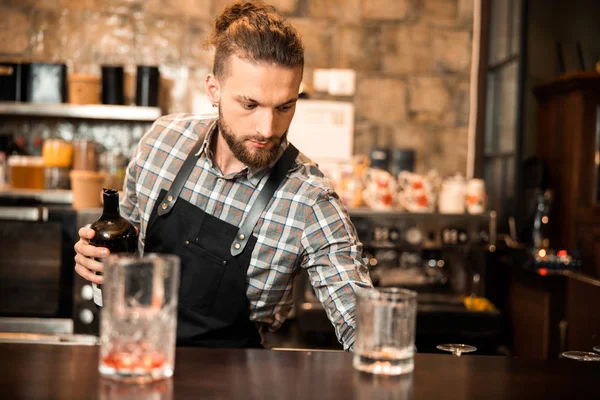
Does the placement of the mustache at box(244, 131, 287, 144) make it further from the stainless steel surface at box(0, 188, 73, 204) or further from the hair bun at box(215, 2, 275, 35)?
the stainless steel surface at box(0, 188, 73, 204)

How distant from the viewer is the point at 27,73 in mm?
3959

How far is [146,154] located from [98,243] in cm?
55

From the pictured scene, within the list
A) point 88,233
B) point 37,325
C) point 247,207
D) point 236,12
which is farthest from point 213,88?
point 37,325

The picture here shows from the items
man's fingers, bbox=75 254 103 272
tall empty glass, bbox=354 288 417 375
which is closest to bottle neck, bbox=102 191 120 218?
man's fingers, bbox=75 254 103 272

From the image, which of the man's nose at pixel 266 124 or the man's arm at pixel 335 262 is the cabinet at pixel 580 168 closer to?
the man's arm at pixel 335 262

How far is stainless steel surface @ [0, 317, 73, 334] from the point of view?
3686 mm

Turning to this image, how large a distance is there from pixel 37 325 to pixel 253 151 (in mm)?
2347

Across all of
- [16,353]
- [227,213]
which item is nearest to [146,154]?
[227,213]

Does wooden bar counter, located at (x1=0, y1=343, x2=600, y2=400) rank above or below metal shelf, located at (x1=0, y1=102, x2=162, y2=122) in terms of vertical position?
below

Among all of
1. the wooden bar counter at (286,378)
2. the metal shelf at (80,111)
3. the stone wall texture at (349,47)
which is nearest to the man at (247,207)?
the wooden bar counter at (286,378)

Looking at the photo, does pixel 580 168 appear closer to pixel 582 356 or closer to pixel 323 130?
Answer: pixel 323 130

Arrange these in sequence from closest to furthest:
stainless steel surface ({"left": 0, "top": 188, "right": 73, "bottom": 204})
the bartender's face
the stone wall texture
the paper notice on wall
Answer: the bartender's face, stainless steel surface ({"left": 0, "top": 188, "right": 73, "bottom": 204}), the stone wall texture, the paper notice on wall

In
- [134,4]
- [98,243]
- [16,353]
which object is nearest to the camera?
[16,353]

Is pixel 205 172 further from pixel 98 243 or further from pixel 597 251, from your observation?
pixel 597 251
